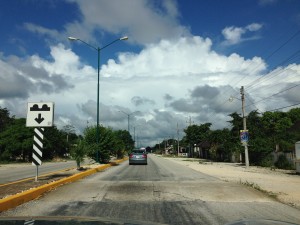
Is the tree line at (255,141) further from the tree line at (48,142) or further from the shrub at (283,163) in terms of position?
the tree line at (48,142)

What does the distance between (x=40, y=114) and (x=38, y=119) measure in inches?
8.5

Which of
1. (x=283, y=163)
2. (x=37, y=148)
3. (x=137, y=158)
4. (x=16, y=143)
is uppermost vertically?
(x=16, y=143)

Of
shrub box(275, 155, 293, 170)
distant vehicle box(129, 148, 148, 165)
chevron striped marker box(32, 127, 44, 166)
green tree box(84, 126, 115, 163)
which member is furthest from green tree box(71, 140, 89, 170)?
shrub box(275, 155, 293, 170)

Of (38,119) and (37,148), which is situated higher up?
(38,119)

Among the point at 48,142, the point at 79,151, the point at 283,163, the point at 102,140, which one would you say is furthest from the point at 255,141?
the point at 48,142

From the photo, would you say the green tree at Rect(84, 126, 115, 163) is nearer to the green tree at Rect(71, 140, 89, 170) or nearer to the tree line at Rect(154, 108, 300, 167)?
the green tree at Rect(71, 140, 89, 170)

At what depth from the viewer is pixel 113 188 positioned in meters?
14.5

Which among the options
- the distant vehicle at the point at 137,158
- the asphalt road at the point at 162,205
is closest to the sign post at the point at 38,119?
the asphalt road at the point at 162,205

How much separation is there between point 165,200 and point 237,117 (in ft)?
147

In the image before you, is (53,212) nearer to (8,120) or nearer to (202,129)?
(8,120)

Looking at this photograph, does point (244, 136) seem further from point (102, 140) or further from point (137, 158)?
point (102, 140)

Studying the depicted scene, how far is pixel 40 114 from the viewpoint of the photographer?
15828 mm

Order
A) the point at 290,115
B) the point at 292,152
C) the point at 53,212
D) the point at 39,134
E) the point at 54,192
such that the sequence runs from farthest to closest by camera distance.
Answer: the point at 290,115, the point at 292,152, the point at 39,134, the point at 54,192, the point at 53,212

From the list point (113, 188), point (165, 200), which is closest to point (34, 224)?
point (165, 200)
